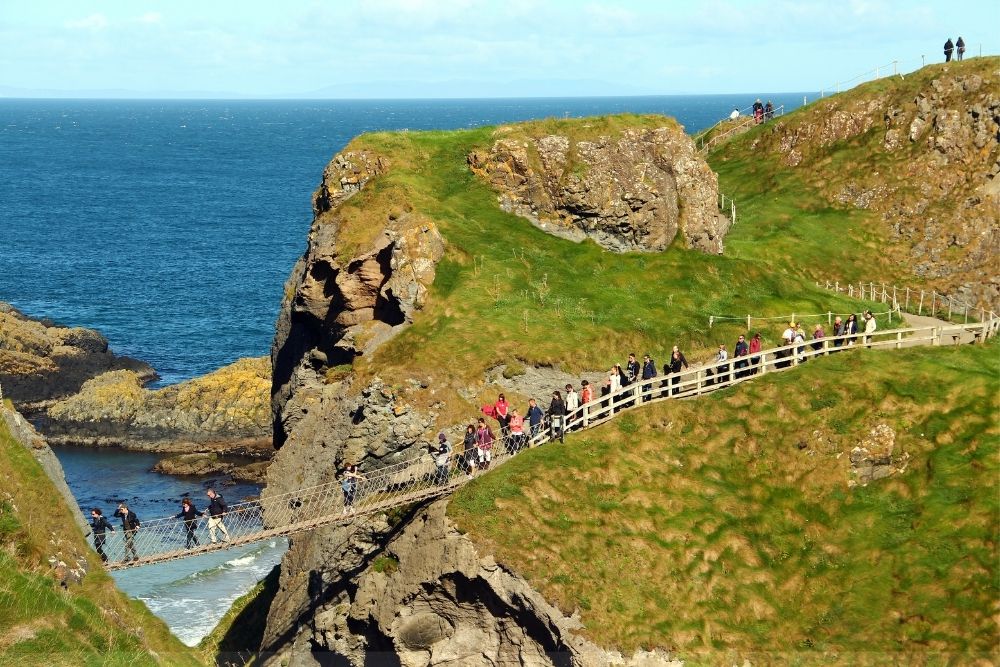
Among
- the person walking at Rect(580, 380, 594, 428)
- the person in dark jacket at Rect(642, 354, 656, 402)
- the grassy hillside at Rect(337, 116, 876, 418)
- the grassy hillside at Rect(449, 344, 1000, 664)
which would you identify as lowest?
the grassy hillside at Rect(449, 344, 1000, 664)

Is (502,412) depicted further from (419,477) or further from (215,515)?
(215,515)

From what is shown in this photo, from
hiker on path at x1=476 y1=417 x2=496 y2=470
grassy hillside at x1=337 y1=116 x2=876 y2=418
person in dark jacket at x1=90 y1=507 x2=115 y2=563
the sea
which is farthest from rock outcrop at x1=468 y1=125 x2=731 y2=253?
person in dark jacket at x1=90 y1=507 x2=115 y2=563

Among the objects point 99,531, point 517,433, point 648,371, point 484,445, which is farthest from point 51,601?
point 648,371

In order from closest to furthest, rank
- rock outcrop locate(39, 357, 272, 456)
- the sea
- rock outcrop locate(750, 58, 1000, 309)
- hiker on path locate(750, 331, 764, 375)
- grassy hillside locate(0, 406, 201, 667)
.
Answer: grassy hillside locate(0, 406, 201, 667), hiker on path locate(750, 331, 764, 375), the sea, rock outcrop locate(750, 58, 1000, 309), rock outcrop locate(39, 357, 272, 456)

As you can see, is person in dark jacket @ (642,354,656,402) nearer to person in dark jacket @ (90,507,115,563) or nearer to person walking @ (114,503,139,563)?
person walking @ (114,503,139,563)

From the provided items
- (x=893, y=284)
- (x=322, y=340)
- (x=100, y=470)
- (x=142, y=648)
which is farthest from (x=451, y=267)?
(x=100, y=470)

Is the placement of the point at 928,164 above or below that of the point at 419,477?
above
